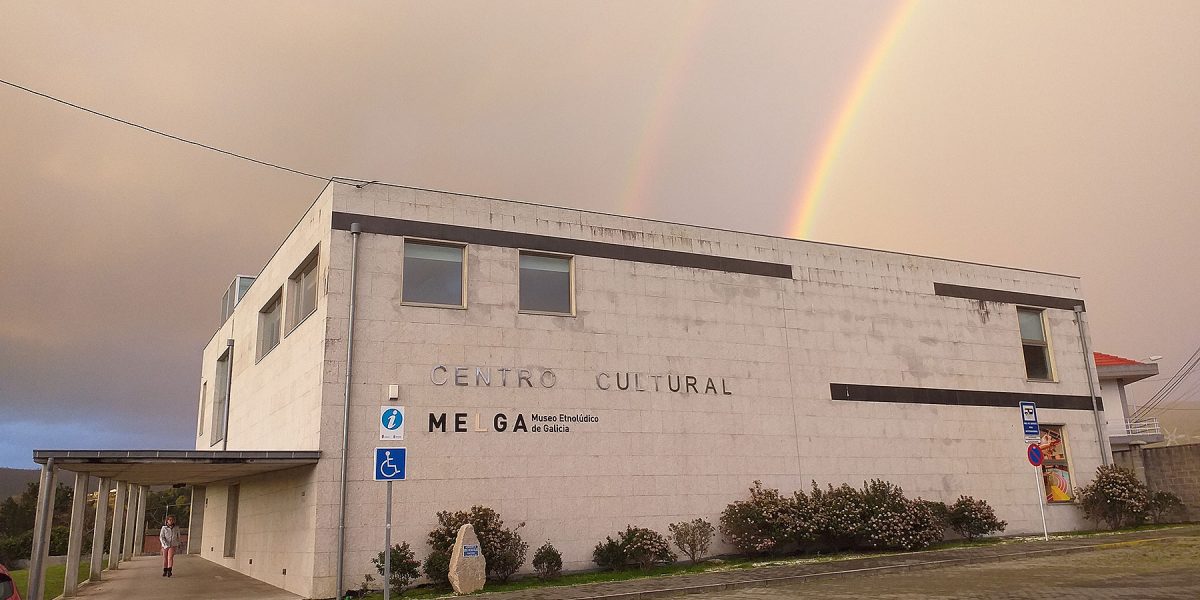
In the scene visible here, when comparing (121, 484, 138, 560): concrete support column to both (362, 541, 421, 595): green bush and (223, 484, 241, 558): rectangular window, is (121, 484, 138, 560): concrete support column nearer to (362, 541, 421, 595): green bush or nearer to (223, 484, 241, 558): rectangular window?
(223, 484, 241, 558): rectangular window

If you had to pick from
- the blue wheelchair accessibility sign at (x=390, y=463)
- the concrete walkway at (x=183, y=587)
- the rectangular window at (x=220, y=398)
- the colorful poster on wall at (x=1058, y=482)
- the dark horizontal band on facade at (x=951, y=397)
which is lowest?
the concrete walkway at (x=183, y=587)

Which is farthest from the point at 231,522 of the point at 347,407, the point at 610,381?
the point at 610,381

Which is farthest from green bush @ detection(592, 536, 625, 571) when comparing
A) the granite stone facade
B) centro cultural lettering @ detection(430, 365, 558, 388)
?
centro cultural lettering @ detection(430, 365, 558, 388)

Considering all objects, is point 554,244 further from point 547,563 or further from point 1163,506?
point 1163,506

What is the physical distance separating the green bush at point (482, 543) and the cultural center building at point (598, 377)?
1.49 feet

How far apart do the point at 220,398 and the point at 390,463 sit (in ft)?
78.7

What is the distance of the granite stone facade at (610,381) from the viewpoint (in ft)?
58.3

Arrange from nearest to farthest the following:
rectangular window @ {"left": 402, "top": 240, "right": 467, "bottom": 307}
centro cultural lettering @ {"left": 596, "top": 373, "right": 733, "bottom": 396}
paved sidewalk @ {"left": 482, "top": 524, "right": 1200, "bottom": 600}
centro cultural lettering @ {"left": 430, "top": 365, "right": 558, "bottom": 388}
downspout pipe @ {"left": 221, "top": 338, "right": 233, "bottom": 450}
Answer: paved sidewalk @ {"left": 482, "top": 524, "right": 1200, "bottom": 600} < centro cultural lettering @ {"left": 430, "top": 365, "right": 558, "bottom": 388} < rectangular window @ {"left": 402, "top": 240, "right": 467, "bottom": 307} < centro cultural lettering @ {"left": 596, "top": 373, "right": 733, "bottom": 396} < downspout pipe @ {"left": 221, "top": 338, "right": 233, "bottom": 450}

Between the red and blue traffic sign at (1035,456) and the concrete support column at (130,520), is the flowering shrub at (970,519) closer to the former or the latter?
the red and blue traffic sign at (1035,456)

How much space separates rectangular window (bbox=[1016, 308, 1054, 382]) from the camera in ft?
91.2

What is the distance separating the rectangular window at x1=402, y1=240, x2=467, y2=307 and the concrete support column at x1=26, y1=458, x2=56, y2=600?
290 inches

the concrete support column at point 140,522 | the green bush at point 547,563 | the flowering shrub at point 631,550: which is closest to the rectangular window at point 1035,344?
the flowering shrub at point 631,550

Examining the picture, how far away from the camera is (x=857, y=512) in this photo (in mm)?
21016

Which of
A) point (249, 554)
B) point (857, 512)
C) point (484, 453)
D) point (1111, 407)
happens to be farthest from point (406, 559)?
point (1111, 407)
